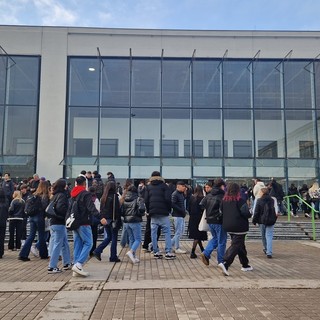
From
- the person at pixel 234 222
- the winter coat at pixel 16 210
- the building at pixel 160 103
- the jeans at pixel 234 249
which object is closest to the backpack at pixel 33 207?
the winter coat at pixel 16 210

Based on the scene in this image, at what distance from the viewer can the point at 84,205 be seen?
7059mm

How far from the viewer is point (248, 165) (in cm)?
2192

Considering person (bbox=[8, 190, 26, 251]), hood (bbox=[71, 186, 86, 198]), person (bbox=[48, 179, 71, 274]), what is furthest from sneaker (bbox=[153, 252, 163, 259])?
person (bbox=[8, 190, 26, 251])

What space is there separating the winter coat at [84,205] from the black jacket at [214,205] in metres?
2.21

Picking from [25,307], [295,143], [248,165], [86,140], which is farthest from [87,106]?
[25,307]

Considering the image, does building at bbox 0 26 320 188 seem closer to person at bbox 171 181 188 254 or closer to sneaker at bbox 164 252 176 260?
person at bbox 171 181 188 254

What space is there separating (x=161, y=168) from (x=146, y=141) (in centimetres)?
178

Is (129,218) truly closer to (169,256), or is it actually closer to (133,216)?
(133,216)

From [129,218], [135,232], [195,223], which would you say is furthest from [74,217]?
[195,223]

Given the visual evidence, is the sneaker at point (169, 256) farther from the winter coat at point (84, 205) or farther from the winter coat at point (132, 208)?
the winter coat at point (84, 205)

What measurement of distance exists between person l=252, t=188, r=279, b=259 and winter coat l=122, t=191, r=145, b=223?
2.95 metres

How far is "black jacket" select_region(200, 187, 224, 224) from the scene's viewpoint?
7.63 meters

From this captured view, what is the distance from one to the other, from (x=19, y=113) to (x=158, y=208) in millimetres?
16203

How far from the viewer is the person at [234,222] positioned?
7016 mm
